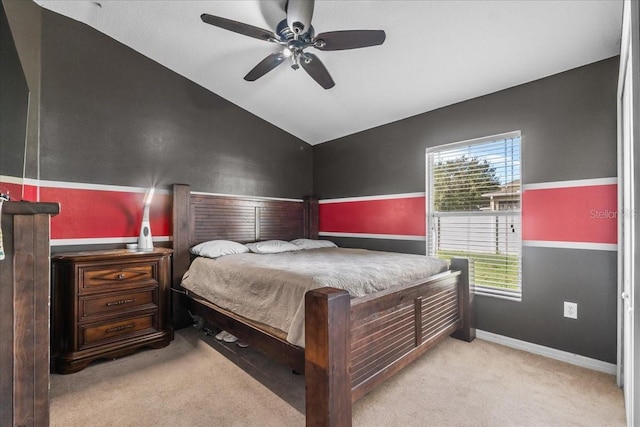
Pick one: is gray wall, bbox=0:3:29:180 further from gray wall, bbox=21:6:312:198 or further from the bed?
the bed

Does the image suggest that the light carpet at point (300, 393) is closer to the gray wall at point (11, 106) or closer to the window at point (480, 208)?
the window at point (480, 208)

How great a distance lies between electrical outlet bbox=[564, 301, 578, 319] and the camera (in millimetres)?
2420

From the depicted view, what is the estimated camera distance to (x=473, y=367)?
2.31 metres

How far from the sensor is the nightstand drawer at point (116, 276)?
92.7 inches

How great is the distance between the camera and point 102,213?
9.13ft

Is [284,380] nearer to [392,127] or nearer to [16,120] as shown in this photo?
[16,120]

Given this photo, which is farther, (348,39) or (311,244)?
(311,244)

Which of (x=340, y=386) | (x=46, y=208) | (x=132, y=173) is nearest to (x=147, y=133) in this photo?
(x=132, y=173)

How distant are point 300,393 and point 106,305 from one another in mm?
1756

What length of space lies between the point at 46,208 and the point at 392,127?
341cm

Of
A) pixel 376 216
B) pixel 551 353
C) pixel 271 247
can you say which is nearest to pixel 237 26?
pixel 271 247

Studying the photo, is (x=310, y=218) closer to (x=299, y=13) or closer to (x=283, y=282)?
(x=283, y=282)

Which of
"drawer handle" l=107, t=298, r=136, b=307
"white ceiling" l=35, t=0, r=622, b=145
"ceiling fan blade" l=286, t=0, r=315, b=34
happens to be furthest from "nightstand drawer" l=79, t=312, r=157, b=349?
"ceiling fan blade" l=286, t=0, r=315, b=34

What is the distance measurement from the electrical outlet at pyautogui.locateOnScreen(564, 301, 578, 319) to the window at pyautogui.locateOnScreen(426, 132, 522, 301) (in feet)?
1.14
